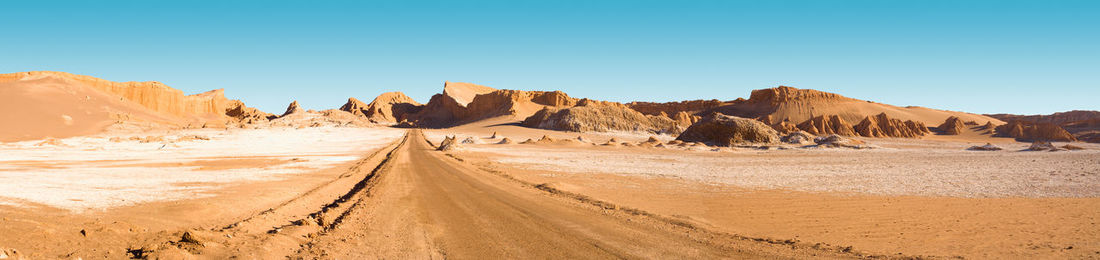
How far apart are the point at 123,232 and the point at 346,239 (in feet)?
9.21

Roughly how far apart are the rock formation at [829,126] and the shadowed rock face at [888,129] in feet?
5.53

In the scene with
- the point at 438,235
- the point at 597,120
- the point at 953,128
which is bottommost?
the point at 438,235

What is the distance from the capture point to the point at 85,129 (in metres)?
54.2

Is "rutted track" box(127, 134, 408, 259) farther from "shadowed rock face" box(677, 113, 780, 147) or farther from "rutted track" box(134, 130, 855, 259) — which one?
"shadowed rock face" box(677, 113, 780, 147)

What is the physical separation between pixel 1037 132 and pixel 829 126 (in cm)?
2395

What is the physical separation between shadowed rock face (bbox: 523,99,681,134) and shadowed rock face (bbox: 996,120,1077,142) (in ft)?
150

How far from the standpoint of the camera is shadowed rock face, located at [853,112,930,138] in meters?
70.3

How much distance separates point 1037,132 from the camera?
6525cm

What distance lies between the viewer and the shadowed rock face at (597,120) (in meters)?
87.1

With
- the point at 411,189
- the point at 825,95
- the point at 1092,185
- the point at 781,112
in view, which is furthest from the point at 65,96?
the point at 825,95

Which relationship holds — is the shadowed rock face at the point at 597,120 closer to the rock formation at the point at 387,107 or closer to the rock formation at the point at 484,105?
the rock formation at the point at 484,105

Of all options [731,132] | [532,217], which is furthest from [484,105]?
[532,217]

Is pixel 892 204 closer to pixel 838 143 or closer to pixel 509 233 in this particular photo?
pixel 509 233

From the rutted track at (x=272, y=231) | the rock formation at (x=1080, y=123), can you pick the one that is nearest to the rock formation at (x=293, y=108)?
the rutted track at (x=272, y=231)
